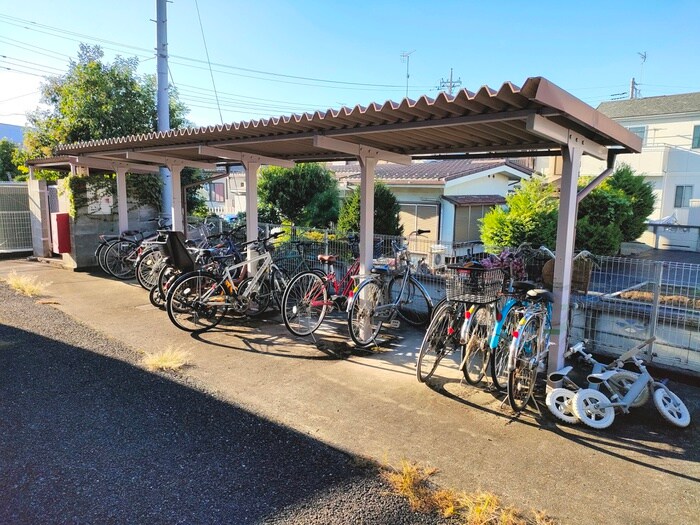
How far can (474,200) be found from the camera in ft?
43.6

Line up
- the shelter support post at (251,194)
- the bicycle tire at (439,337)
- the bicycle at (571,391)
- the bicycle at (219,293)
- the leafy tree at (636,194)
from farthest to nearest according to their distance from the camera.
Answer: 1. the leafy tree at (636,194)
2. the shelter support post at (251,194)
3. the bicycle at (219,293)
4. the bicycle tire at (439,337)
5. the bicycle at (571,391)

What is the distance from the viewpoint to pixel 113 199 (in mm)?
9578

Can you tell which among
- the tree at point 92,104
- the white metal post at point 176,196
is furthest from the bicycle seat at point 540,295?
the tree at point 92,104

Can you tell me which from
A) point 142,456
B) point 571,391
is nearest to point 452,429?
point 571,391

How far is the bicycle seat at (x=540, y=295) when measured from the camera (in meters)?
3.68

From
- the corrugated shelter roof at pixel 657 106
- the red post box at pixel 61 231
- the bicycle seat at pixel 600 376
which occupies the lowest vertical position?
the bicycle seat at pixel 600 376

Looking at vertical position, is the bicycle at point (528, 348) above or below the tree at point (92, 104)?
below

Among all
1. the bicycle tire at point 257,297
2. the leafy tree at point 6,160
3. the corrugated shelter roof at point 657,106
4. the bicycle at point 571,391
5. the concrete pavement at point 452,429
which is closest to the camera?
the concrete pavement at point 452,429

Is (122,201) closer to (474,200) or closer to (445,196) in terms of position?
(445,196)

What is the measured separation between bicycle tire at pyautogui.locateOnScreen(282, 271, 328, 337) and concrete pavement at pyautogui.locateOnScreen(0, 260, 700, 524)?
18cm

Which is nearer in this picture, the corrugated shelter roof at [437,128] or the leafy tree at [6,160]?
the corrugated shelter roof at [437,128]

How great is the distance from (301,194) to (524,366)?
1029cm

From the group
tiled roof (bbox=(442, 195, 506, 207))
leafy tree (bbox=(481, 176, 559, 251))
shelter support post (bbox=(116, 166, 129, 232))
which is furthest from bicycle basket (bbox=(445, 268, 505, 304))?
tiled roof (bbox=(442, 195, 506, 207))

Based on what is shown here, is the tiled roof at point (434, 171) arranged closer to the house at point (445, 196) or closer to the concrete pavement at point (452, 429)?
the house at point (445, 196)
